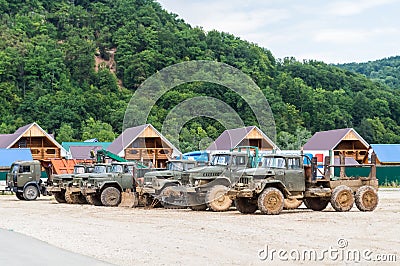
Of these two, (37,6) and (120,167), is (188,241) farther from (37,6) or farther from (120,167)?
(37,6)

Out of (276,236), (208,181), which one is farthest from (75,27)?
(276,236)

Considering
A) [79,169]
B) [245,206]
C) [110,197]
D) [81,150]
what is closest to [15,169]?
[79,169]

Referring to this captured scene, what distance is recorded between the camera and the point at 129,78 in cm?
11356

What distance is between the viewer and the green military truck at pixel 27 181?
42406 millimetres

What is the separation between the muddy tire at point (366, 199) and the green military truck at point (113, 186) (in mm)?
11107

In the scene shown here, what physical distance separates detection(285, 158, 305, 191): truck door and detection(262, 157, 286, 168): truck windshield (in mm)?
239

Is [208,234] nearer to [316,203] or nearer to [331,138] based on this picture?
[316,203]

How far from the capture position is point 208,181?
29.7m

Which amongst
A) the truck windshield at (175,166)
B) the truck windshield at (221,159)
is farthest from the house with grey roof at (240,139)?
the truck windshield at (221,159)

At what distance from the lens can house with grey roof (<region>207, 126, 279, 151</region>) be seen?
53541 millimetres

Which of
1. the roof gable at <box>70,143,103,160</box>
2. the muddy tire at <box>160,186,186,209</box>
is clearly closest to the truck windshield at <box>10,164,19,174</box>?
the muddy tire at <box>160,186,186,209</box>

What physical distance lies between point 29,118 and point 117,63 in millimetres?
27299

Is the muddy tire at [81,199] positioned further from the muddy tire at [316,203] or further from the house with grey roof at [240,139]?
the muddy tire at [316,203]

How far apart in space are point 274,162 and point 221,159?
123 inches
